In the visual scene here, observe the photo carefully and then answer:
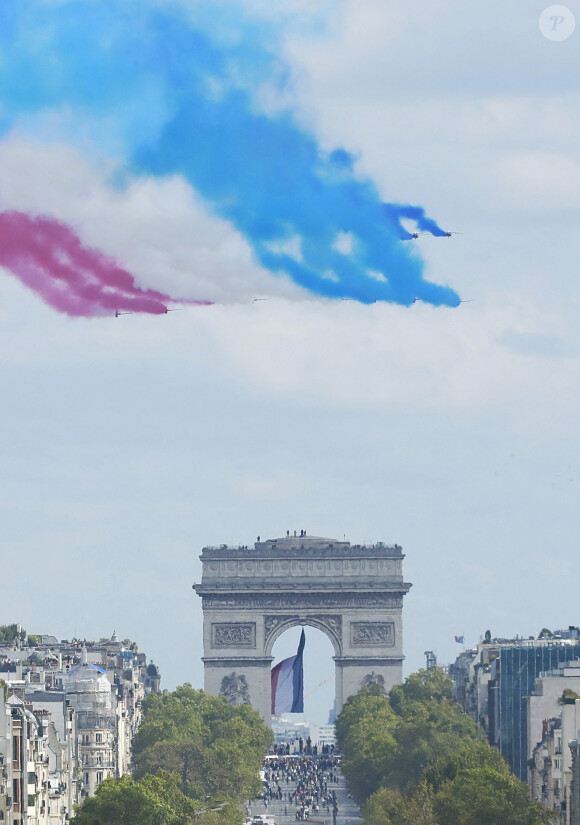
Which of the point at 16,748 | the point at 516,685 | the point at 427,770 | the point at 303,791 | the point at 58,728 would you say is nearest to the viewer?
the point at 16,748

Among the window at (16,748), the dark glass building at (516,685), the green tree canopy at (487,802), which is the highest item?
the dark glass building at (516,685)

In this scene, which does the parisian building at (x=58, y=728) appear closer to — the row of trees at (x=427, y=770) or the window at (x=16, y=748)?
the window at (x=16, y=748)

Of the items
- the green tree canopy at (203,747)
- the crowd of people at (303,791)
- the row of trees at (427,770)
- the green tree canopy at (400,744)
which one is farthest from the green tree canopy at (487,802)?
the crowd of people at (303,791)

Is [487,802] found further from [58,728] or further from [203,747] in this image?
[203,747]

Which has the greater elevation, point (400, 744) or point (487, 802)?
point (400, 744)

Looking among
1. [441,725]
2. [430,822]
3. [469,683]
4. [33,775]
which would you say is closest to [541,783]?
[430,822]

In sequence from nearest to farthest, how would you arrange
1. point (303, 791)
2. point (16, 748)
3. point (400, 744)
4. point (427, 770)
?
1. point (16, 748)
2. point (427, 770)
3. point (400, 744)
4. point (303, 791)

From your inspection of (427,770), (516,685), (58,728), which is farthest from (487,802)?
(516,685)
